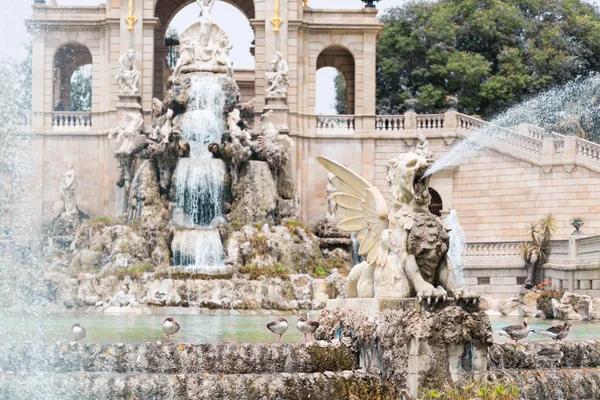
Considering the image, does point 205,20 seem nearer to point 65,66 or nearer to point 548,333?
point 65,66

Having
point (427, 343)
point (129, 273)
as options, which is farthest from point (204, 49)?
point (427, 343)

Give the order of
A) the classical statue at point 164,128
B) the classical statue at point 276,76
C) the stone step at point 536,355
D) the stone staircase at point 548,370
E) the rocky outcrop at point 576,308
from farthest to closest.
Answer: the classical statue at point 276,76, the classical statue at point 164,128, the rocky outcrop at point 576,308, the stone step at point 536,355, the stone staircase at point 548,370

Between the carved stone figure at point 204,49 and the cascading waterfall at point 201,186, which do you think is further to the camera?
the carved stone figure at point 204,49

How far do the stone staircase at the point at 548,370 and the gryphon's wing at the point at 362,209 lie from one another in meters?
2.16

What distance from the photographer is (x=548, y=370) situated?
15070mm

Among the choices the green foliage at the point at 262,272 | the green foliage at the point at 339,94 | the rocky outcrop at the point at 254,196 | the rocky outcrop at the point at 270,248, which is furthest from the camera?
the green foliage at the point at 339,94

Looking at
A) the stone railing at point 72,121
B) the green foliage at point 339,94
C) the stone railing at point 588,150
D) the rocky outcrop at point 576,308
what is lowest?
the rocky outcrop at point 576,308

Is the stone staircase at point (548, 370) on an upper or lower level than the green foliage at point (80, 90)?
lower

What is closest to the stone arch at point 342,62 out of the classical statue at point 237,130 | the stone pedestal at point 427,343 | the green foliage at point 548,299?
the classical statue at point 237,130

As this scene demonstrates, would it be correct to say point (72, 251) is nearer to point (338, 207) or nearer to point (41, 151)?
point (41, 151)

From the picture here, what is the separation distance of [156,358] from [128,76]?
2817 centimetres

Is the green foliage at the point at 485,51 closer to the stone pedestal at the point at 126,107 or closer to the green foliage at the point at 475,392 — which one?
the stone pedestal at the point at 126,107

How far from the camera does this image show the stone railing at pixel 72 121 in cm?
4275

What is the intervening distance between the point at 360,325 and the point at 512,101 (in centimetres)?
3608
